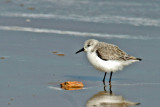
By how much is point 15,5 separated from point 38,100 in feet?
35.8

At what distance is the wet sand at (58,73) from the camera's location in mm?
7699

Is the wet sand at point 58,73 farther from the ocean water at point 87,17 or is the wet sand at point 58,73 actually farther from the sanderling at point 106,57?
the ocean water at point 87,17

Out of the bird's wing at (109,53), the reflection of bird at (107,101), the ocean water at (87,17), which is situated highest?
the bird's wing at (109,53)

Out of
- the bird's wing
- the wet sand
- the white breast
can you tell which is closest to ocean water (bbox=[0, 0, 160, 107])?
the wet sand

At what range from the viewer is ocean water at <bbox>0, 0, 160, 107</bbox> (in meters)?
7.99

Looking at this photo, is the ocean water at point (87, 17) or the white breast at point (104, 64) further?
the ocean water at point (87, 17)

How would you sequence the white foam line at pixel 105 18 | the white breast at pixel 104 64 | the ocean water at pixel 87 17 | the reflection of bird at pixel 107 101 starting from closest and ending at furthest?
1. the reflection of bird at pixel 107 101
2. the white breast at pixel 104 64
3. the ocean water at pixel 87 17
4. the white foam line at pixel 105 18

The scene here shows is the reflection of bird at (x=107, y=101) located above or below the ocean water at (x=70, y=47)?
above

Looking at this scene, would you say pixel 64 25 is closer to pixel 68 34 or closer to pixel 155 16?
pixel 68 34

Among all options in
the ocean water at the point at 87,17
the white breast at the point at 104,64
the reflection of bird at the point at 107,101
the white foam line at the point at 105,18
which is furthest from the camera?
the white foam line at the point at 105,18

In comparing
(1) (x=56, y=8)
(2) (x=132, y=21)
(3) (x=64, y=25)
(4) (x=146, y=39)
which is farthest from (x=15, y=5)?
(4) (x=146, y=39)

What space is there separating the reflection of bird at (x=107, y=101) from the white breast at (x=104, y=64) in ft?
3.35

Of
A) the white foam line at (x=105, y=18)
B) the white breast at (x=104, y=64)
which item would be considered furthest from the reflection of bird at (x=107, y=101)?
the white foam line at (x=105, y=18)

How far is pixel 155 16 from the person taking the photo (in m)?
16.5
